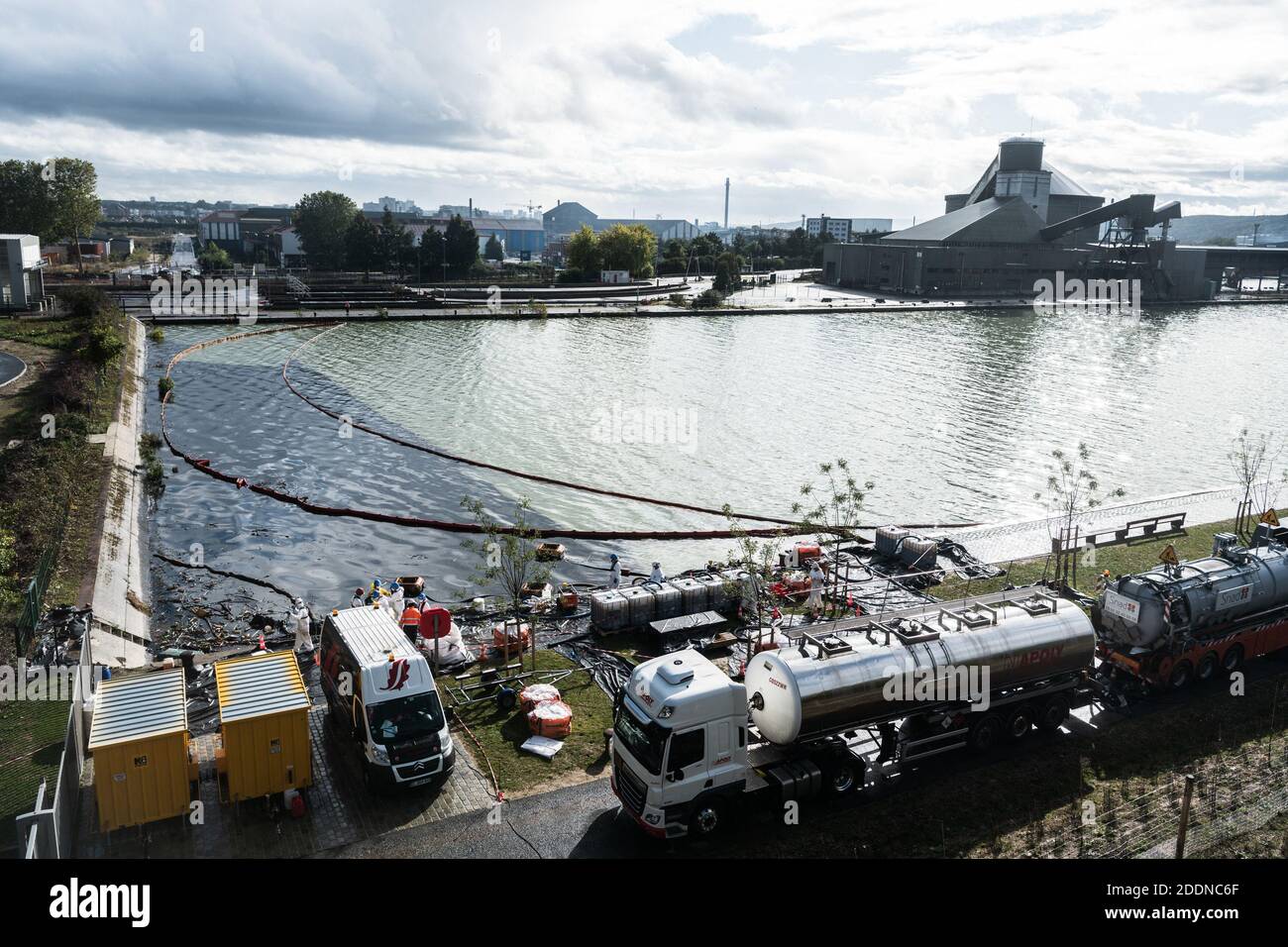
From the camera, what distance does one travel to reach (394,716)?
1429cm

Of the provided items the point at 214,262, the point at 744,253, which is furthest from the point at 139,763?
the point at 744,253

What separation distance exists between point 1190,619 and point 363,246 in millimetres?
115503

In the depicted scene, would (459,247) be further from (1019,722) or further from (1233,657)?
(1019,722)

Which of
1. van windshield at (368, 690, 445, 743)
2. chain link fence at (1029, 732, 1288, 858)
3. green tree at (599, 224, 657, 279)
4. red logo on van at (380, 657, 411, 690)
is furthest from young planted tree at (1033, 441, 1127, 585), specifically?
green tree at (599, 224, 657, 279)

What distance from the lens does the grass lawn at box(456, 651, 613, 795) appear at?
15.2m

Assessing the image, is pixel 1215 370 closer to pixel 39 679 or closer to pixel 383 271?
pixel 39 679

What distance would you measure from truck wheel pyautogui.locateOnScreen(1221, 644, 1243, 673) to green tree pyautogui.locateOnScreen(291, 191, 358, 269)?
123m

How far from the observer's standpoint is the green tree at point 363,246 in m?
118

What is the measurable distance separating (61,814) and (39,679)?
5.56 metres

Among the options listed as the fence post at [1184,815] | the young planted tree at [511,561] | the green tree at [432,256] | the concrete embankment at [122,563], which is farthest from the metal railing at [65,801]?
the green tree at [432,256]

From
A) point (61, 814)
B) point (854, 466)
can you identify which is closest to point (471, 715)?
point (61, 814)

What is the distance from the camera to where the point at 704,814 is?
43.6 feet

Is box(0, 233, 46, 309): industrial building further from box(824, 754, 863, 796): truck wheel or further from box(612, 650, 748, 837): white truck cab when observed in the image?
box(824, 754, 863, 796): truck wheel

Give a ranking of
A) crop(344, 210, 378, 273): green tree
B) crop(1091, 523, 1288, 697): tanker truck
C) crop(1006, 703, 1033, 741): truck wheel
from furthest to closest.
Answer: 1. crop(344, 210, 378, 273): green tree
2. crop(1091, 523, 1288, 697): tanker truck
3. crop(1006, 703, 1033, 741): truck wheel
